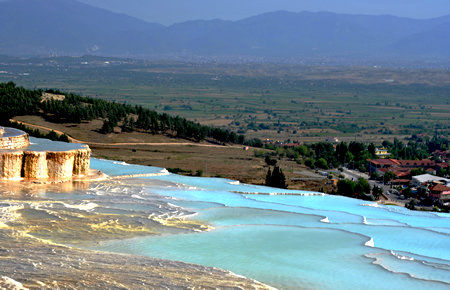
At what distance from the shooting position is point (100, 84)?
179125 mm

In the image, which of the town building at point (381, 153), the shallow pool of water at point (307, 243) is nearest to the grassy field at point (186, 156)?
the shallow pool of water at point (307, 243)

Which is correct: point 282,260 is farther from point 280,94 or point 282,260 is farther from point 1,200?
point 280,94

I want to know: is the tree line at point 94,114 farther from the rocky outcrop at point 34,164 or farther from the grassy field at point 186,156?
the rocky outcrop at point 34,164

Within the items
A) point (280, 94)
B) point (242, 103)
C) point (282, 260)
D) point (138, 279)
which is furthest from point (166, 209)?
point (280, 94)

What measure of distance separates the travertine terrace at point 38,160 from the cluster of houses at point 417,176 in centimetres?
2470

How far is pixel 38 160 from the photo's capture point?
26719mm

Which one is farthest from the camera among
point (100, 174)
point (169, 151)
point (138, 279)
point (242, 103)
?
point (242, 103)

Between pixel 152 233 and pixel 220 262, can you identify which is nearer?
pixel 220 262

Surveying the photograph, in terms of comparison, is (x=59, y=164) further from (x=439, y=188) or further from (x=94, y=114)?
(x=94, y=114)

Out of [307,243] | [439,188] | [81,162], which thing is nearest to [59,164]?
[81,162]

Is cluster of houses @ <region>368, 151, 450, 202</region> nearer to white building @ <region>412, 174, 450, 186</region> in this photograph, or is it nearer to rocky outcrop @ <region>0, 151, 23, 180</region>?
white building @ <region>412, 174, 450, 186</region>

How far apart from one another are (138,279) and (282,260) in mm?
4535

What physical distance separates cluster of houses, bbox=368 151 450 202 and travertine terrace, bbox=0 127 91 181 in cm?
2470

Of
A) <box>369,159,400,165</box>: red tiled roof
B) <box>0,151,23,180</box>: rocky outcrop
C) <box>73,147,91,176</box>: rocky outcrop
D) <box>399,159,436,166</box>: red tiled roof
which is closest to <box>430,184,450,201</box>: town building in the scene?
<box>369,159,400,165</box>: red tiled roof
